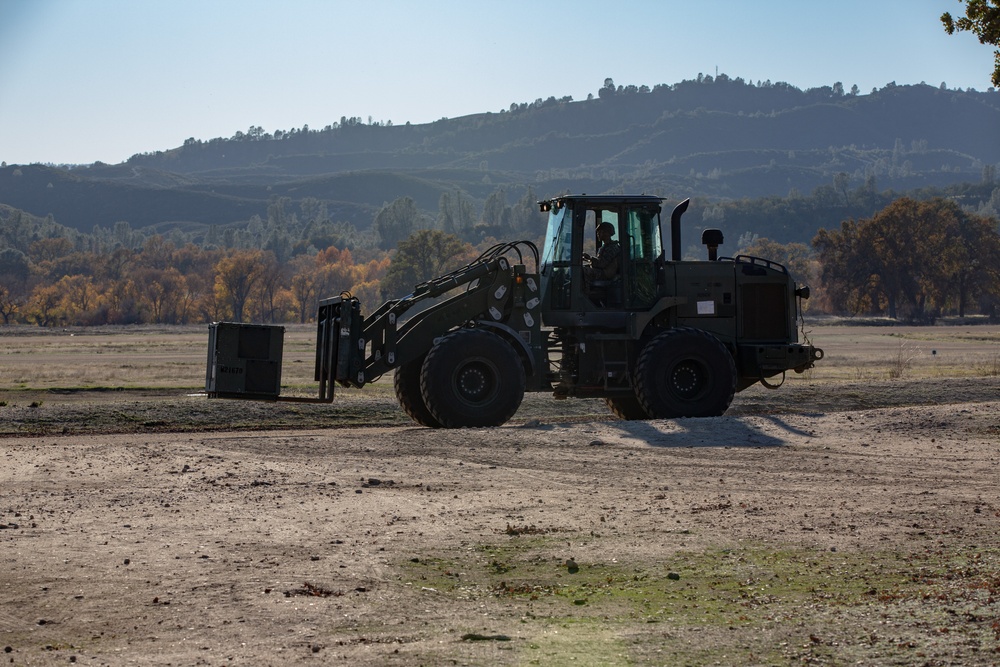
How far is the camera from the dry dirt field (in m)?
8.36

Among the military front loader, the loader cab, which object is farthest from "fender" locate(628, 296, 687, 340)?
the loader cab

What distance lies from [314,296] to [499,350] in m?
156

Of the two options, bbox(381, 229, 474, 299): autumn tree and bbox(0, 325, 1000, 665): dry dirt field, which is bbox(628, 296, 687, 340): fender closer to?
bbox(0, 325, 1000, 665): dry dirt field

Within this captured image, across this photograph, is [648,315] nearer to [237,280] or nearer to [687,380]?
[687,380]

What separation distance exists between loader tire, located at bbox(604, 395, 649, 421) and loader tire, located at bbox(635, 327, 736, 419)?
104cm

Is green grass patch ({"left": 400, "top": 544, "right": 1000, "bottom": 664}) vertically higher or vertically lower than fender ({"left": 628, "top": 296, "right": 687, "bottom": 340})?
lower

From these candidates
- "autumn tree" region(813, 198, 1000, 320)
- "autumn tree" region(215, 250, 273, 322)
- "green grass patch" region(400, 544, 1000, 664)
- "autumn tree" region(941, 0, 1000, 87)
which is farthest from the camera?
"autumn tree" region(215, 250, 273, 322)

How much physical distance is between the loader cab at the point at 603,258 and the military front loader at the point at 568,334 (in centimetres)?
2

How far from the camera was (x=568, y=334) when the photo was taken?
73.4ft

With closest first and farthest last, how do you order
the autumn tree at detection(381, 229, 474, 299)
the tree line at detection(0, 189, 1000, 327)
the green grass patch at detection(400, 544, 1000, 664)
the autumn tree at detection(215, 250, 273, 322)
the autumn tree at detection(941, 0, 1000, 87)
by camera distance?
the green grass patch at detection(400, 544, 1000, 664)
the autumn tree at detection(941, 0, 1000, 87)
the tree line at detection(0, 189, 1000, 327)
the autumn tree at detection(381, 229, 474, 299)
the autumn tree at detection(215, 250, 273, 322)

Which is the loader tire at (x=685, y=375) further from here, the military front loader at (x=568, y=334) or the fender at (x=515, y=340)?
the fender at (x=515, y=340)

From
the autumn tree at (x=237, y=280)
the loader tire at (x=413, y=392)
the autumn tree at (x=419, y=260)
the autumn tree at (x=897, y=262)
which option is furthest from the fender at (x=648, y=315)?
the autumn tree at (x=237, y=280)

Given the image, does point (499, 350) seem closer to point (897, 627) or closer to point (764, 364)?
point (764, 364)

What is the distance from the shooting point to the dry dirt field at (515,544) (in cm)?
836
